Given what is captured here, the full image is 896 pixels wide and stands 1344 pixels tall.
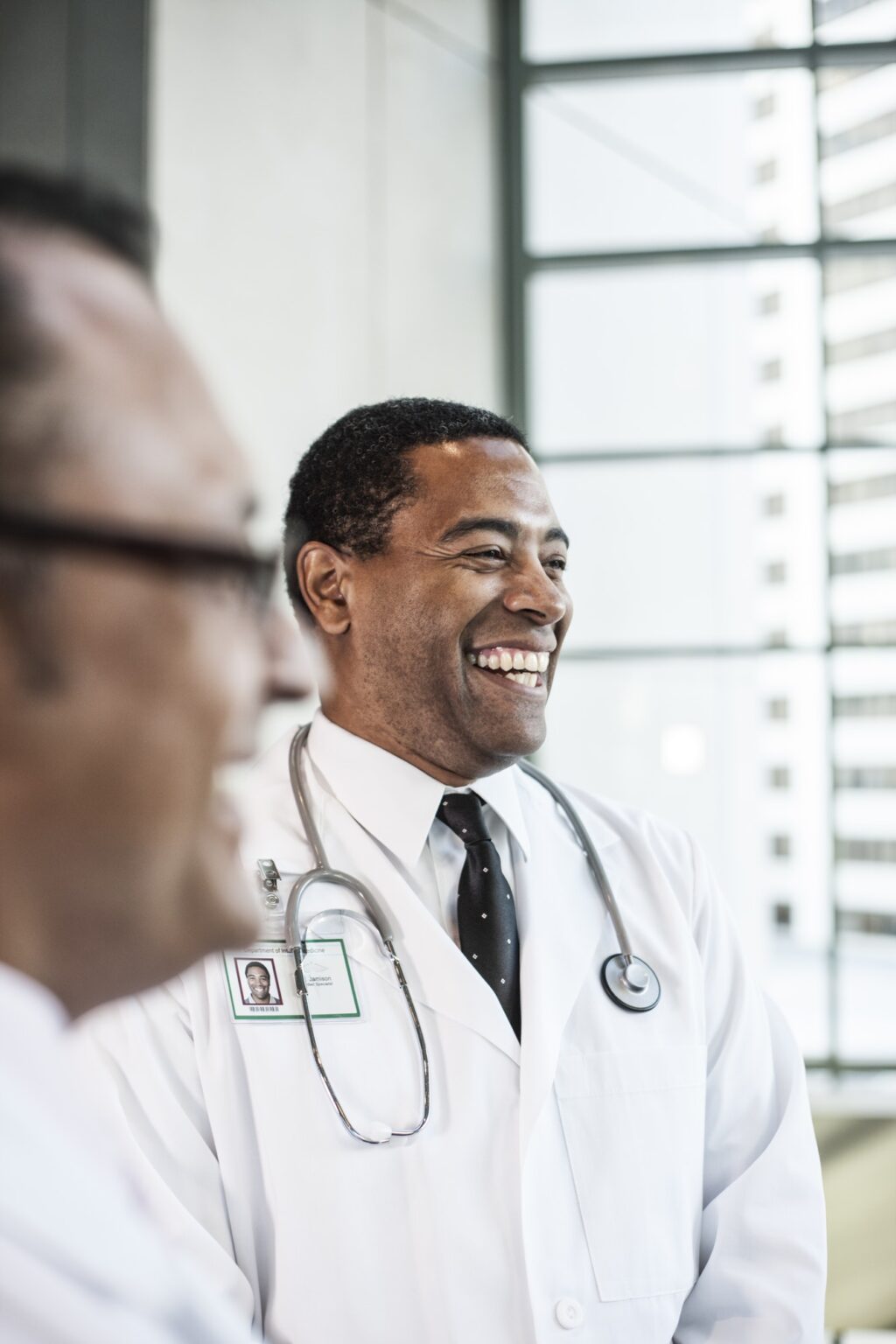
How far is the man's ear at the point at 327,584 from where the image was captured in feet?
4.78

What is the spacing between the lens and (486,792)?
4.58 ft

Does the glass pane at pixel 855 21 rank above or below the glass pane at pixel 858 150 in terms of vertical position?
above

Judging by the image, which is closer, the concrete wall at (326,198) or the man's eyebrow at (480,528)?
the man's eyebrow at (480,528)

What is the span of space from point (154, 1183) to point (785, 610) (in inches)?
144

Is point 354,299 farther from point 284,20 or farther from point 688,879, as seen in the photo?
point 688,879

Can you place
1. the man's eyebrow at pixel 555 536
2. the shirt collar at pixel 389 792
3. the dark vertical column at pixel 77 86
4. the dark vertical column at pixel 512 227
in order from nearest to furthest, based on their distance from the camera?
1. the shirt collar at pixel 389 792
2. the man's eyebrow at pixel 555 536
3. the dark vertical column at pixel 77 86
4. the dark vertical column at pixel 512 227

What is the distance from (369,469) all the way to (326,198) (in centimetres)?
260

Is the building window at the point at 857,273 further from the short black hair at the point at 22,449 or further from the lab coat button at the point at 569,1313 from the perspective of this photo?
the short black hair at the point at 22,449

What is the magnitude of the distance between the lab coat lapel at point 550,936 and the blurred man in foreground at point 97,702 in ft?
2.69

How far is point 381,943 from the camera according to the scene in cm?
124

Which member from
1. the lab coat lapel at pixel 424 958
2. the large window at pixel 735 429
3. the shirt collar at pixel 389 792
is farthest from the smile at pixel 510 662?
the large window at pixel 735 429

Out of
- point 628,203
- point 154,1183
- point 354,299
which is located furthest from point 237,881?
point 628,203

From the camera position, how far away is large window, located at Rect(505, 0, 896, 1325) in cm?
421

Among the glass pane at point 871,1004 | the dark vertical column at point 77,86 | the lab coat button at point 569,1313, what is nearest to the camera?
the lab coat button at point 569,1313
